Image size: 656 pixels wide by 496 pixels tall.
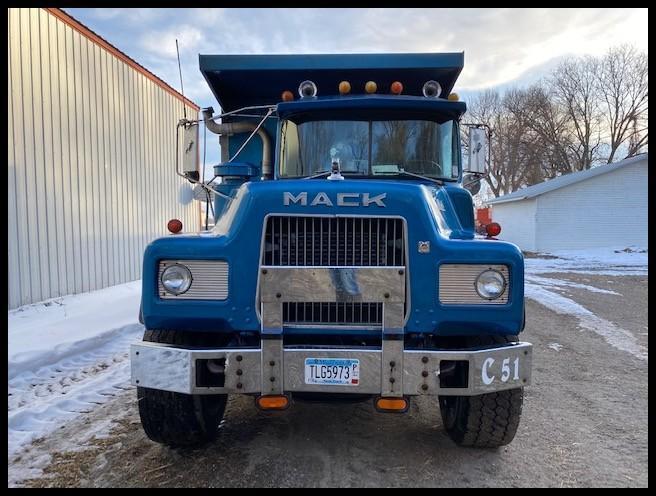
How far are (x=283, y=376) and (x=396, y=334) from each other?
71cm

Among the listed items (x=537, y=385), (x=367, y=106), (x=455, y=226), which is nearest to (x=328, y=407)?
(x=455, y=226)

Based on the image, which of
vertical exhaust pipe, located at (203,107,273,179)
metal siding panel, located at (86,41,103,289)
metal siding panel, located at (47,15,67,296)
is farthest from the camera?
metal siding panel, located at (86,41,103,289)

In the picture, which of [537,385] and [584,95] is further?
[584,95]

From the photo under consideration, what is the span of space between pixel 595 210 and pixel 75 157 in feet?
81.0

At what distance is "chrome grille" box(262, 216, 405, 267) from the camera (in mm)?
2920

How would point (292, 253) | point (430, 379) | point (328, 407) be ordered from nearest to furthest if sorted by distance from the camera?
point (430, 379), point (292, 253), point (328, 407)

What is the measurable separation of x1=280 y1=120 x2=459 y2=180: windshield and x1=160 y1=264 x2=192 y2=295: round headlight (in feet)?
5.53

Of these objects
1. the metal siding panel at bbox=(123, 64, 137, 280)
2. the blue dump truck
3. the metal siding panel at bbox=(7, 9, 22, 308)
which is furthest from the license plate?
the metal siding panel at bbox=(123, 64, 137, 280)

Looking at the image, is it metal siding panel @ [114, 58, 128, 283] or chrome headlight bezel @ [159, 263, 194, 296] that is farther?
metal siding panel @ [114, 58, 128, 283]

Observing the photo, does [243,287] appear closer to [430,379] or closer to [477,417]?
[430,379]

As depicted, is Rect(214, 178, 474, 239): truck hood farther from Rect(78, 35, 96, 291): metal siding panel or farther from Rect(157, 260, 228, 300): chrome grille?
Rect(78, 35, 96, 291): metal siding panel

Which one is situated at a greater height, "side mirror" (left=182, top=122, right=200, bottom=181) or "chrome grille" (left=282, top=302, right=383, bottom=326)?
"side mirror" (left=182, top=122, right=200, bottom=181)

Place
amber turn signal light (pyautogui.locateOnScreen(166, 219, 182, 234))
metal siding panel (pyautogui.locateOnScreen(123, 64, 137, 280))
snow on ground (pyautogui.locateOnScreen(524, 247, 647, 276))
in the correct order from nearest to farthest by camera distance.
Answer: amber turn signal light (pyautogui.locateOnScreen(166, 219, 182, 234)) → metal siding panel (pyautogui.locateOnScreen(123, 64, 137, 280)) → snow on ground (pyautogui.locateOnScreen(524, 247, 647, 276))
